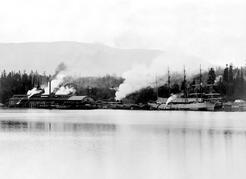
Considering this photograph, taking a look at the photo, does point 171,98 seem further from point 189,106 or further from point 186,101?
point 189,106

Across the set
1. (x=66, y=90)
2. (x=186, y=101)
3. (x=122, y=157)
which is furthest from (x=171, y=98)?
(x=122, y=157)

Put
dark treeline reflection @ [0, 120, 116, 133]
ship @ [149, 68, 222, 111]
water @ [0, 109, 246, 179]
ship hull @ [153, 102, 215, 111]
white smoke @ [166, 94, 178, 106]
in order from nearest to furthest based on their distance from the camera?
1. water @ [0, 109, 246, 179]
2. dark treeline reflection @ [0, 120, 116, 133]
3. ship hull @ [153, 102, 215, 111]
4. ship @ [149, 68, 222, 111]
5. white smoke @ [166, 94, 178, 106]

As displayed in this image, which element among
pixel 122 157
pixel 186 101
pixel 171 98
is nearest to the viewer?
pixel 122 157

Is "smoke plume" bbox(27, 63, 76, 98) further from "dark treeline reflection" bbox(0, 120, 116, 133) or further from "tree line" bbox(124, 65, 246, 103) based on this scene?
"dark treeline reflection" bbox(0, 120, 116, 133)

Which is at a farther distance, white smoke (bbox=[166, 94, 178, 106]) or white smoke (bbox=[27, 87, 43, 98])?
white smoke (bbox=[27, 87, 43, 98])

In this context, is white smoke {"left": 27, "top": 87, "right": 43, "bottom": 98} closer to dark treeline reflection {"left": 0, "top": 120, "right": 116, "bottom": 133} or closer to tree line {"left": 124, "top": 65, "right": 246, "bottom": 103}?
tree line {"left": 124, "top": 65, "right": 246, "bottom": 103}

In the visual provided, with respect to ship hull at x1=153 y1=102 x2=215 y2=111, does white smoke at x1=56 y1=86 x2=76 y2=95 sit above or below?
above

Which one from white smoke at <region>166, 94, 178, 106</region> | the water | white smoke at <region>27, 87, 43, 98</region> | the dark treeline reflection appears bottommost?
the water

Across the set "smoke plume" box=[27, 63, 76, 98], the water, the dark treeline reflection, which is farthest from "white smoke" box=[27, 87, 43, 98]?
the water

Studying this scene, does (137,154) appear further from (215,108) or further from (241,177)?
(215,108)

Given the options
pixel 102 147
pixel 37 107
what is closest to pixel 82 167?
pixel 102 147


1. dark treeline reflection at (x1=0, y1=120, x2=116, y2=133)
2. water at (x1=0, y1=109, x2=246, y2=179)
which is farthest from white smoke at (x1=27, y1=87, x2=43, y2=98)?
water at (x1=0, y1=109, x2=246, y2=179)

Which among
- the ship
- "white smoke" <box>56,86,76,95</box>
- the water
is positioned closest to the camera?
the water
